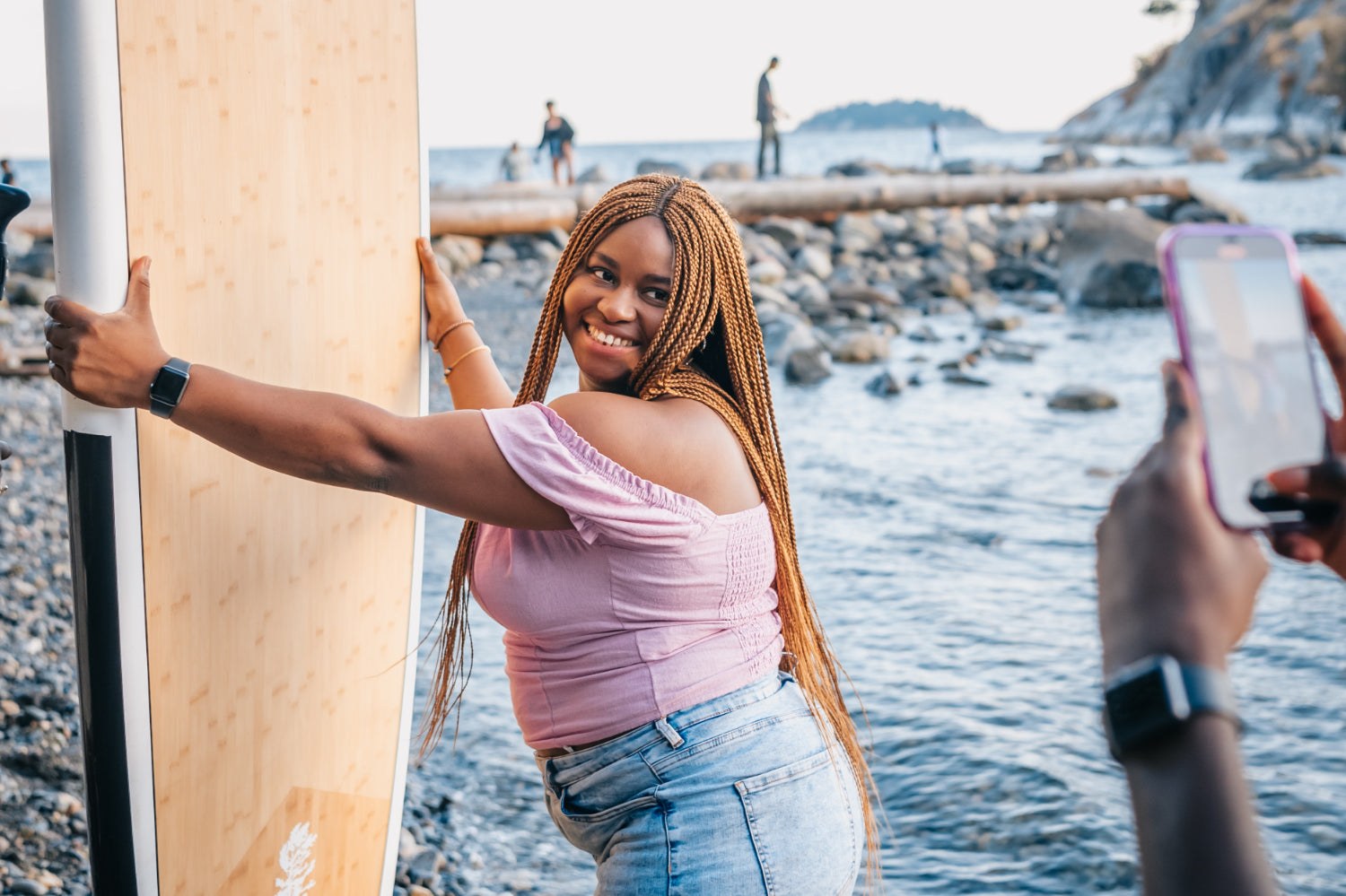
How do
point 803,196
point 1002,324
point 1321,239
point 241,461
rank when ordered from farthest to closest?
point 803,196 → point 1321,239 → point 1002,324 → point 241,461

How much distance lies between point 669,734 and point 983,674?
3184 millimetres

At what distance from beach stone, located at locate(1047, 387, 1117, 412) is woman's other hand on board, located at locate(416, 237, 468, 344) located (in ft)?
23.8

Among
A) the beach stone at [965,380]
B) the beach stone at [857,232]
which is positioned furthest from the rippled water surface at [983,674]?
the beach stone at [857,232]

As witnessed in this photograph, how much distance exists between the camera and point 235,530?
6.62 feet

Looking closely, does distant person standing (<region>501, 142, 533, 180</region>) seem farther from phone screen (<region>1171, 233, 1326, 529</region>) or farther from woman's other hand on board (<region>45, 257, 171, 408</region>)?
phone screen (<region>1171, 233, 1326, 529</region>)

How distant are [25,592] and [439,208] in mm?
11752

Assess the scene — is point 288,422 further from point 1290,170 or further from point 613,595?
point 1290,170

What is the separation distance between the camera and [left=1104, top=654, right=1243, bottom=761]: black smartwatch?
75 cm

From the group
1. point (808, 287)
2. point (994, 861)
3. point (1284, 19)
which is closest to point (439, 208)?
point (808, 287)

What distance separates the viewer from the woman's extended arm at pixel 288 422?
5.13 ft

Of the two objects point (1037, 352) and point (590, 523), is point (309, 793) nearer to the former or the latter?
point (590, 523)

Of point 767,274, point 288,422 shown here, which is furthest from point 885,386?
point 288,422

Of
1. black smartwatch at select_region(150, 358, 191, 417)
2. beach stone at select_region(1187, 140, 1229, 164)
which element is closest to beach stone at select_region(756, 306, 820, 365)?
black smartwatch at select_region(150, 358, 191, 417)

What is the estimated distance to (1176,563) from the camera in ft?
2.64
